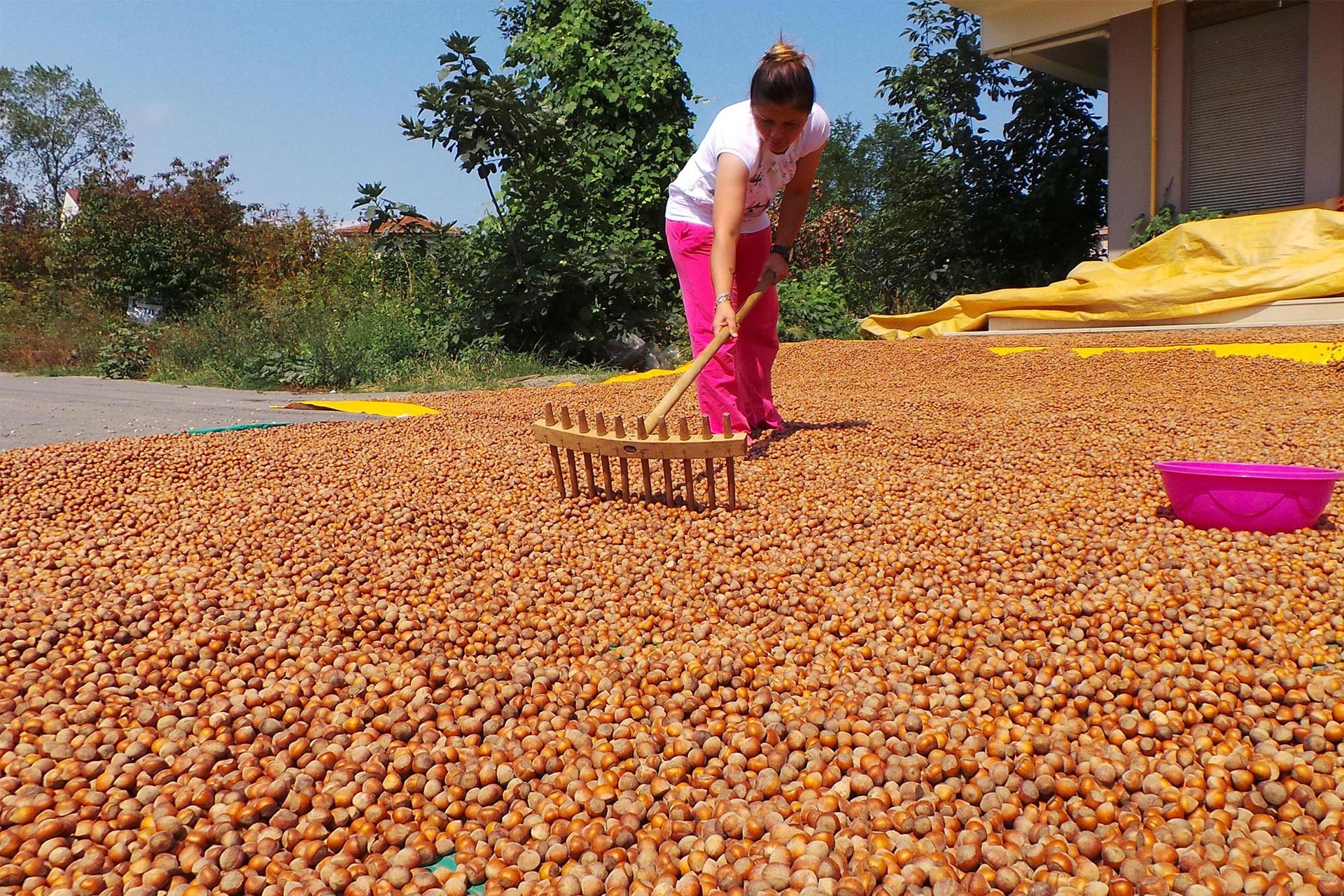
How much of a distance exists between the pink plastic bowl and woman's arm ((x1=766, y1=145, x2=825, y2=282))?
1.57 metres

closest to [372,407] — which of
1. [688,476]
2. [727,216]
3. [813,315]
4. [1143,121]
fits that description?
[727,216]

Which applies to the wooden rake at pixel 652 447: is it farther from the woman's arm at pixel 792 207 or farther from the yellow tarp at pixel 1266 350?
the yellow tarp at pixel 1266 350

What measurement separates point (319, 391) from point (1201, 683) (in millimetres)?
7554

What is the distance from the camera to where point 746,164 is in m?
3.14

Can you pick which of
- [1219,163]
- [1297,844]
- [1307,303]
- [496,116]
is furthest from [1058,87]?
[1297,844]

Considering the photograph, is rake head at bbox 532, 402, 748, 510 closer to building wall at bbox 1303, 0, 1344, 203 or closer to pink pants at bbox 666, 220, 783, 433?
pink pants at bbox 666, 220, 783, 433

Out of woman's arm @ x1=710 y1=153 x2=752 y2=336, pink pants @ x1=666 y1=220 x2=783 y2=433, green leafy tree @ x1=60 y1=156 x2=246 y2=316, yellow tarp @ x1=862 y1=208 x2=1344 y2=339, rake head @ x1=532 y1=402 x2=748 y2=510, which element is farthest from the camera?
green leafy tree @ x1=60 y1=156 x2=246 y2=316

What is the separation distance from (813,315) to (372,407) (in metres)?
5.20

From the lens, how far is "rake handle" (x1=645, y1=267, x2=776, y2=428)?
289 centimetres

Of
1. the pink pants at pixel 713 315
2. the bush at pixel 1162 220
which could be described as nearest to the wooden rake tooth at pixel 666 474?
the pink pants at pixel 713 315

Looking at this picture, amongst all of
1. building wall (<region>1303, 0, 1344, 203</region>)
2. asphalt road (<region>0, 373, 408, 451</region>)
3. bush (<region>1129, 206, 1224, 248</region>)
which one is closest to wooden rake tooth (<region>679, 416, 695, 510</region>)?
asphalt road (<region>0, 373, 408, 451</region>)

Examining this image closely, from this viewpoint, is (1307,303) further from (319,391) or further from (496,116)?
(319,391)

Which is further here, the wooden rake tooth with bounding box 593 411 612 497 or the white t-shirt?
the white t-shirt

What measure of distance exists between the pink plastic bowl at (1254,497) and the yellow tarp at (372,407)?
3.95 meters
